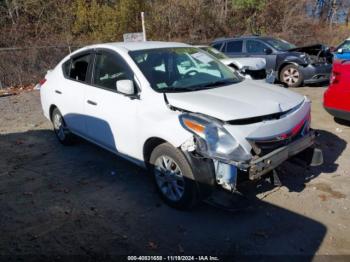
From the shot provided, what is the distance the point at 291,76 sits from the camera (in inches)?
423

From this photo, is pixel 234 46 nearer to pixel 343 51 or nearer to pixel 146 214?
pixel 343 51

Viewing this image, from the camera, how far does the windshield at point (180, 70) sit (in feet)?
13.8

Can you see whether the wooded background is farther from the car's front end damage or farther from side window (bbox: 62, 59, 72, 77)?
the car's front end damage

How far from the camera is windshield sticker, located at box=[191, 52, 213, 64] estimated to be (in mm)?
4908

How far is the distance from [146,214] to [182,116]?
1164 mm

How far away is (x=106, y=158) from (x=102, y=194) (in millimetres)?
1203

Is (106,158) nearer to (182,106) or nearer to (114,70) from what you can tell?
(114,70)

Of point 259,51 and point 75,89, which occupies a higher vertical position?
point 75,89

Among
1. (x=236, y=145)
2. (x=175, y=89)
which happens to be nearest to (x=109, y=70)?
(x=175, y=89)

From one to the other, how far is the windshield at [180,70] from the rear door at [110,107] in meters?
0.26

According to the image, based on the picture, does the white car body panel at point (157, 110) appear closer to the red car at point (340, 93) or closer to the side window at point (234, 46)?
the red car at point (340, 93)

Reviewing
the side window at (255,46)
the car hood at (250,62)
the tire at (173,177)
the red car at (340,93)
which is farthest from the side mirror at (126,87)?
the side window at (255,46)

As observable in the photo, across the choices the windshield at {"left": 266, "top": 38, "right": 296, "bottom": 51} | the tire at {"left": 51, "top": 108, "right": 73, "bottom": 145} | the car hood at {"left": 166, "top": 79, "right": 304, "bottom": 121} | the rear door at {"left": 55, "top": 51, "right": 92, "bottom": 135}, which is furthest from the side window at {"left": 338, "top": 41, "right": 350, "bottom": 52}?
the tire at {"left": 51, "top": 108, "right": 73, "bottom": 145}

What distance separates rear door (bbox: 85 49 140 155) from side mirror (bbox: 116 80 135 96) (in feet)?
0.35
